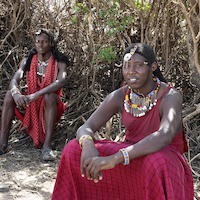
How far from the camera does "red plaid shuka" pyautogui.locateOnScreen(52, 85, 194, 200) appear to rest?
168 cm

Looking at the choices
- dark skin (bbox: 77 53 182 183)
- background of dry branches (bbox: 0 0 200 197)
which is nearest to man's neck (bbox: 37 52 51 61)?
background of dry branches (bbox: 0 0 200 197)

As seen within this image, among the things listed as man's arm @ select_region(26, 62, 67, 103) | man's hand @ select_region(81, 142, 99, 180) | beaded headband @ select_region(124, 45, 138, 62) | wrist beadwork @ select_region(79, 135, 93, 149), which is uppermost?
beaded headband @ select_region(124, 45, 138, 62)

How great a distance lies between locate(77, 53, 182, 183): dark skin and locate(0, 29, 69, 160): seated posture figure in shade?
1.34 m

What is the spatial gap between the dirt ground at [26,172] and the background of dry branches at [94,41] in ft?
1.17

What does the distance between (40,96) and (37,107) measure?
231 millimetres

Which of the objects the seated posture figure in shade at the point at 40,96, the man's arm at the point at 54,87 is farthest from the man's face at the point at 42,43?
the man's arm at the point at 54,87

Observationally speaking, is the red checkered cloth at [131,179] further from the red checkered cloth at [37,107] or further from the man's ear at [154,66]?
the red checkered cloth at [37,107]

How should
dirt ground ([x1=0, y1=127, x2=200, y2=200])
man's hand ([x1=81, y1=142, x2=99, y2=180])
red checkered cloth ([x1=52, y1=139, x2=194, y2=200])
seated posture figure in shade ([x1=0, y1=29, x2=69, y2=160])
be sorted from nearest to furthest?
red checkered cloth ([x1=52, y1=139, x2=194, y2=200])
man's hand ([x1=81, y1=142, x2=99, y2=180])
dirt ground ([x1=0, y1=127, x2=200, y2=200])
seated posture figure in shade ([x1=0, y1=29, x2=69, y2=160])

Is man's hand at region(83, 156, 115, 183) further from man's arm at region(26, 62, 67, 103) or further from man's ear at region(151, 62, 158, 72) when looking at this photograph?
man's arm at region(26, 62, 67, 103)

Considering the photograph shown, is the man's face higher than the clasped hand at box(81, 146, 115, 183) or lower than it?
higher

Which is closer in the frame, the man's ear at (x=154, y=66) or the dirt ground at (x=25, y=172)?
the man's ear at (x=154, y=66)

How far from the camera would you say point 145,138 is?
1826mm

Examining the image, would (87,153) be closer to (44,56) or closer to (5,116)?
(5,116)

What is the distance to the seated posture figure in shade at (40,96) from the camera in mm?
3459
